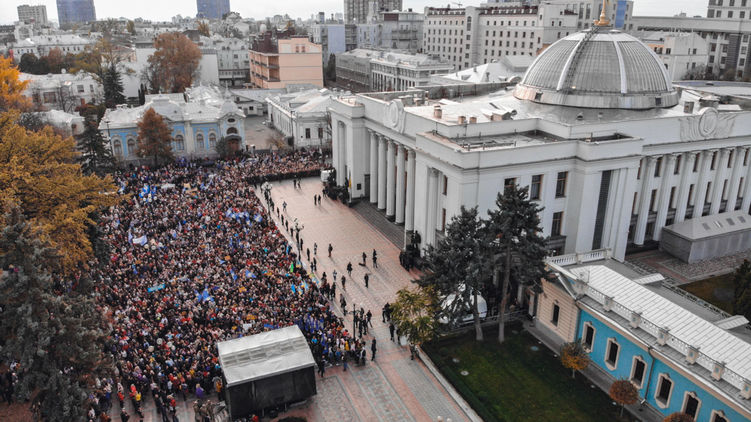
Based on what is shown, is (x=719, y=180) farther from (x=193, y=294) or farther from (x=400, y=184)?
(x=193, y=294)

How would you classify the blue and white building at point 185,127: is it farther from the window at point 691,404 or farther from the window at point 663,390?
the window at point 691,404

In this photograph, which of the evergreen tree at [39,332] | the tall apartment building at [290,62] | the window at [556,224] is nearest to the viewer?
the evergreen tree at [39,332]

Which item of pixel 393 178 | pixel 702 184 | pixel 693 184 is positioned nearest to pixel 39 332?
pixel 393 178

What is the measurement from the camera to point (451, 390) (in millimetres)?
22828

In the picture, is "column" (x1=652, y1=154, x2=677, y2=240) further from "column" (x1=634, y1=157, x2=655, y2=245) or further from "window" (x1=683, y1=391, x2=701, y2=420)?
"window" (x1=683, y1=391, x2=701, y2=420)

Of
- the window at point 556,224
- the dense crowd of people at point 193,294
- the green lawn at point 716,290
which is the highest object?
the window at point 556,224

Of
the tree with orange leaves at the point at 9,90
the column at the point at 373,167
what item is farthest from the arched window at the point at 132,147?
the column at the point at 373,167

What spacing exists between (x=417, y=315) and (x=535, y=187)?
1089 centimetres

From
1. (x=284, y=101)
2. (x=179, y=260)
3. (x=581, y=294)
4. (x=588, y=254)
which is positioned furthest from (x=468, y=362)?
(x=284, y=101)

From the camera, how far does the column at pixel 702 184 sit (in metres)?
36.4

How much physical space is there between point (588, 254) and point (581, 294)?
401cm

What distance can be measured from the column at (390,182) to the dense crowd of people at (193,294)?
8.40 m

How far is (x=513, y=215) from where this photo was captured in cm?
2355

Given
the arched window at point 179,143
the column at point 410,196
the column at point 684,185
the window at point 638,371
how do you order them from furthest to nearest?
the arched window at point 179,143
the column at point 410,196
the column at point 684,185
the window at point 638,371
